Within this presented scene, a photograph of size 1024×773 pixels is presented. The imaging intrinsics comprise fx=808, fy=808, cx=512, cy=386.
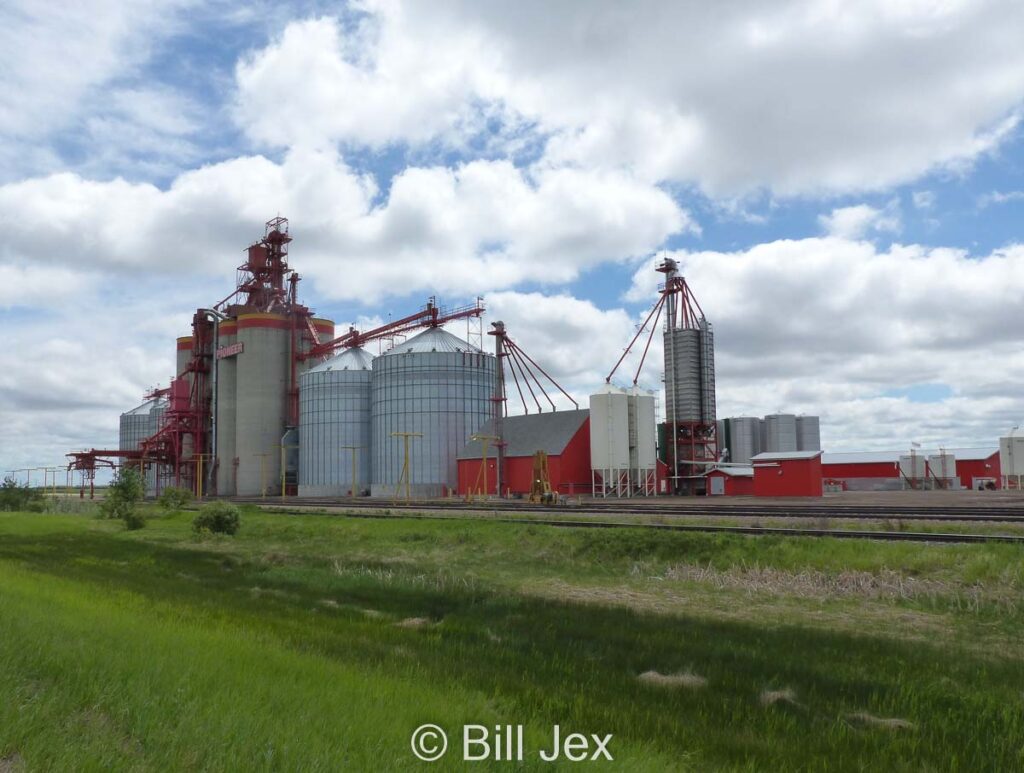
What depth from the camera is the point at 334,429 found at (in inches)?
3430

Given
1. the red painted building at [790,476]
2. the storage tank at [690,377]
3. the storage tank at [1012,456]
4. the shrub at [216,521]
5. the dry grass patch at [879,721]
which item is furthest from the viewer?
the storage tank at [1012,456]

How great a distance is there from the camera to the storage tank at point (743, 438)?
104750mm

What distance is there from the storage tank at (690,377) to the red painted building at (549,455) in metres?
8.15

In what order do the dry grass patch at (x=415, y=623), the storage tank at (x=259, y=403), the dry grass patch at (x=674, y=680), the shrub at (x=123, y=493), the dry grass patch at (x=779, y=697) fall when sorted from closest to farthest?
the dry grass patch at (x=779, y=697) < the dry grass patch at (x=674, y=680) < the dry grass patch at (x=415, y=623) < the shrub at (x=123, y=493) < the storage tank at (x=259, y=403)

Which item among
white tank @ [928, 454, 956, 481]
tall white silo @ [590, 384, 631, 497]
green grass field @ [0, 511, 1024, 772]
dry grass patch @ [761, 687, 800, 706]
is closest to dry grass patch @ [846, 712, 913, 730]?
green grass field @ [0, 511, 1024, 772]

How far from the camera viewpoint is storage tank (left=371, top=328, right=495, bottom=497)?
79.0 m

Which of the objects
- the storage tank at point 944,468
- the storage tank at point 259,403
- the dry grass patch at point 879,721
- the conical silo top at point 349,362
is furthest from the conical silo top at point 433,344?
the dry grass patch at point 879,721

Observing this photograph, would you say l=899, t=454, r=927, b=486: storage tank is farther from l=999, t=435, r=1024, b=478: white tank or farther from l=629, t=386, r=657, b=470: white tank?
l=629, t=386, r=657, b=470: white tank

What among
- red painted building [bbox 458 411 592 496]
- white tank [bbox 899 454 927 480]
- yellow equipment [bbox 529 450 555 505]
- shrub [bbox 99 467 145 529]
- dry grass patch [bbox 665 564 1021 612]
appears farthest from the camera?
white tank [bbox 899 454 927 480]

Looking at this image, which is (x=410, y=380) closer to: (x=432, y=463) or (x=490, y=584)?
(x=432, y=463)

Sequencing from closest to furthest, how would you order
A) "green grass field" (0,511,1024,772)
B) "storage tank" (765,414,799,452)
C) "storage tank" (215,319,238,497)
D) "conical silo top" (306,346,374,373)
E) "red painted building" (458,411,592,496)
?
"green grass field" (0,511,1024,772) < "red painted building" (458,411,592,496) < "conical silo top" (306,346,374,373) < "storage tank" (215,319,238,497) < "storage tank" (765,414,799,452)

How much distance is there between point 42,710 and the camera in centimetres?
666

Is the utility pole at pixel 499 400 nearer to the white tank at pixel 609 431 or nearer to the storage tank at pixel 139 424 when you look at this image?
the white tank at pixel 609 431

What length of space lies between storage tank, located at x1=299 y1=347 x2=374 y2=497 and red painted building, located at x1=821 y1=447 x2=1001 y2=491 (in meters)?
49.2
